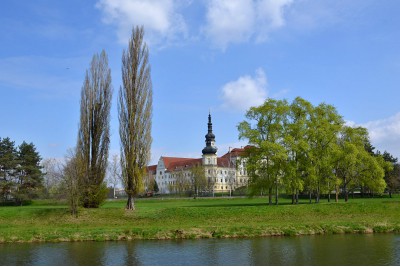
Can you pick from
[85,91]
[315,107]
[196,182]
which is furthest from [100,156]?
Answer: [196,182]

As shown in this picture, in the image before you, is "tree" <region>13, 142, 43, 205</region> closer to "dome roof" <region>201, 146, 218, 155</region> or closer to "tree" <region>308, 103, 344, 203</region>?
"tree" <region>308, 103, 344, 203</region>

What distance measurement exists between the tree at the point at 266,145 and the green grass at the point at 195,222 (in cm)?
582

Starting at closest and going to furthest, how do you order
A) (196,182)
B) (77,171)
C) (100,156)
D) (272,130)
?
1. (77,171)
2. (100,156)
3. (272,130)
4. (196,182)

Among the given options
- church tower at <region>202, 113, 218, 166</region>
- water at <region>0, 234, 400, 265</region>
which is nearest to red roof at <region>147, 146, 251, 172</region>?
church tower at <region>202, 113, 218, 166</region>

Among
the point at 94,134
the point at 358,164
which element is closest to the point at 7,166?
the point at 94,134

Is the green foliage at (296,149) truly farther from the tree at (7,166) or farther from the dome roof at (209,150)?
the dome roof at (209,150)

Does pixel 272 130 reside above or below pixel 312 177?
above

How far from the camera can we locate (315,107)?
42.2m

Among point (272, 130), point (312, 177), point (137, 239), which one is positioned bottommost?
point (137, 239)

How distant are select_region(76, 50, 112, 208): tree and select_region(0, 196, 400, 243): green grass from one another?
2172mm

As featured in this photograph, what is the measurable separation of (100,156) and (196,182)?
57.6 metres

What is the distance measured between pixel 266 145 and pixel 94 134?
50.7 feet

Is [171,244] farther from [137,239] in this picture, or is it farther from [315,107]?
[315,107]

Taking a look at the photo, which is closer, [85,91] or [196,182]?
[85,91]
